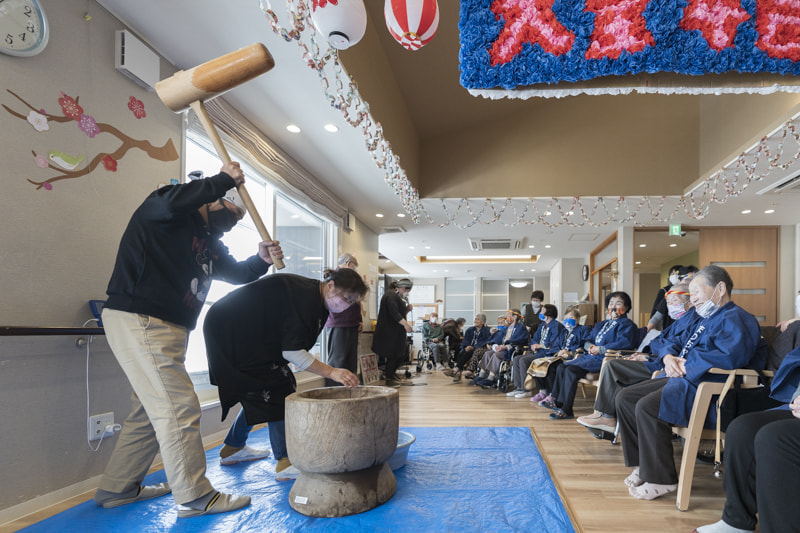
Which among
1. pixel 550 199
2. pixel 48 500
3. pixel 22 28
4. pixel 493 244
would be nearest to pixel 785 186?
pixel 550 199

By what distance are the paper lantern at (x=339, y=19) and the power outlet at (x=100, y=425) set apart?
6.73 ft

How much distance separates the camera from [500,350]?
6203 mm

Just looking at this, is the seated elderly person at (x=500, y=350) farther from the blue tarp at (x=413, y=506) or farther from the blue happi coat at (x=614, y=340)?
the blue tarp at (x=413, y=506)

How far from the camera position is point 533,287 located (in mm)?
15227

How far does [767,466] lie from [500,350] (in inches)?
184

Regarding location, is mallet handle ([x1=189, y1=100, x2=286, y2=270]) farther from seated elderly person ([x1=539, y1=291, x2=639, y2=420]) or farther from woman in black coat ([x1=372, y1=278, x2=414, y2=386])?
woman in black coat ([x1=372, y1=278, x2=414, y2=386])

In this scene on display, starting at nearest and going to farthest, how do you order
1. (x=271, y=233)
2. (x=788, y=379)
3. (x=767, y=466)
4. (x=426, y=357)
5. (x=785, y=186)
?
(x=767, y=466) < (x=788, y=379) < (x=271, y=233) < (x=785, y=186) < (x=426, y=357)

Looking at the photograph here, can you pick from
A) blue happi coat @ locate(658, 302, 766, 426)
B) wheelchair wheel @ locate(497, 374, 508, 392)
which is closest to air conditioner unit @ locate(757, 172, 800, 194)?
wheelchair wheel @ locate(497, 374, 508, 392)

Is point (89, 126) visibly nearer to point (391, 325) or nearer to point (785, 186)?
point (391, 325)

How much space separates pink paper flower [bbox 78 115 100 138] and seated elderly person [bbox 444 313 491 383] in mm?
5825

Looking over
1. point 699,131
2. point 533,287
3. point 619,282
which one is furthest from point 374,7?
point 533,287

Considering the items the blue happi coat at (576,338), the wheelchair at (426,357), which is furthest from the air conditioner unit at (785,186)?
the wheelchair at (426,357)

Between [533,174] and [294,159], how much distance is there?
10.6ft

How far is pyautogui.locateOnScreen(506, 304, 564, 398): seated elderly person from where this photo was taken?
17.9 ft
